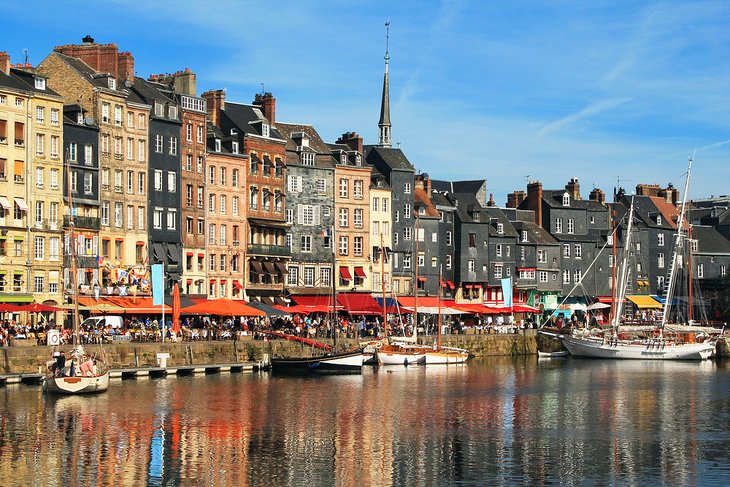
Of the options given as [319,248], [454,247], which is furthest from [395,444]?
[454,247]

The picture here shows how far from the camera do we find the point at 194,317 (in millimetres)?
99438

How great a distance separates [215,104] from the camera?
11050 cm

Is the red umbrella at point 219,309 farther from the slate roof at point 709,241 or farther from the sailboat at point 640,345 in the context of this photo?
the slate roof at point 709,241

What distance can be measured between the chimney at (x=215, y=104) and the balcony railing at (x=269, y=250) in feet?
35.0

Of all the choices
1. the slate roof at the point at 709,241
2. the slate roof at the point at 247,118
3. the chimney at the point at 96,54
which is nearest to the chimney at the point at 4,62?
the chimney at the point at 96,54

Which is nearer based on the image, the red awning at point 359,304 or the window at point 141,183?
the window at point 141,183

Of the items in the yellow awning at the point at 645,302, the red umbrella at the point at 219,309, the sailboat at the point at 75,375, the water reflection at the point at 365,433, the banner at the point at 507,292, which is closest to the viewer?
the water reflection at the point at 365,433

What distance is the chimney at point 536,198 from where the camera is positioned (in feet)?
460

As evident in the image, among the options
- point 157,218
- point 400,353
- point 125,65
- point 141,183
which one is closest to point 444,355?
point 400,353

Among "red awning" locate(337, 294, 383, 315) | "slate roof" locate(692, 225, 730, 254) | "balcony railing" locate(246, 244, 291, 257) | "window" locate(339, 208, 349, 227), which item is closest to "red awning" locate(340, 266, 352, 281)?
"window" locate(339, 208, 349, 227)

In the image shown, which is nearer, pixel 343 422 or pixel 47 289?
pixel 343 422

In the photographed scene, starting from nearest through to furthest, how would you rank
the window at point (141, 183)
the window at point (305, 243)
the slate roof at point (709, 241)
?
the window at point (141, 183), the window at point (305, 243), the slate roof at point (709, 241)

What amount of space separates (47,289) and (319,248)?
98.8 feet

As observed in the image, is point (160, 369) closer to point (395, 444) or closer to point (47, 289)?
point (47, 289)
